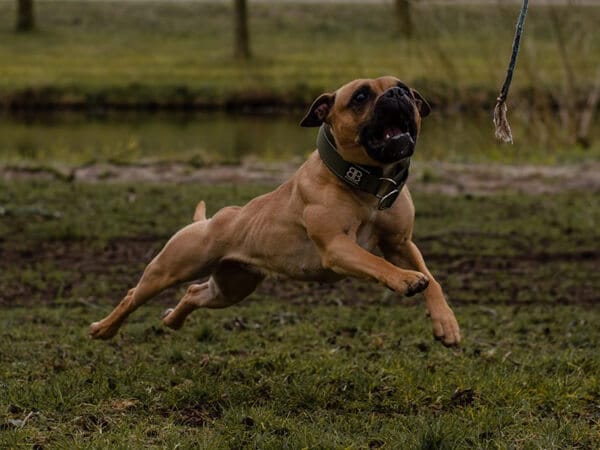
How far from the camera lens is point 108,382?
6398mm

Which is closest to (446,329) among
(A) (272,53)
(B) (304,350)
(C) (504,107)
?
(C) (504,107)

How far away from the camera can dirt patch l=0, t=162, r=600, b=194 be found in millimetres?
15102

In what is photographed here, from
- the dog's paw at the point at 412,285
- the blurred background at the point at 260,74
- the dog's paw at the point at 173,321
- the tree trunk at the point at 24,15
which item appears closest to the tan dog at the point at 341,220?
the dog's paw at the point at 412,285

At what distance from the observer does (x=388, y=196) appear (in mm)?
6008

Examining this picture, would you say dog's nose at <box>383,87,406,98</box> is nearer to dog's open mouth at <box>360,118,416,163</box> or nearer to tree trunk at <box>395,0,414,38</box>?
dog's open mouth at <box>360,118,416,163</box>

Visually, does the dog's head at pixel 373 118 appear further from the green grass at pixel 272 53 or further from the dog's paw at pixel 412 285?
the green grass at pixel 272 53

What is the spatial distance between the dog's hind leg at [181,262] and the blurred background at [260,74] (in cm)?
920

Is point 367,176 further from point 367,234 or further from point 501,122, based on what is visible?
point 501,122

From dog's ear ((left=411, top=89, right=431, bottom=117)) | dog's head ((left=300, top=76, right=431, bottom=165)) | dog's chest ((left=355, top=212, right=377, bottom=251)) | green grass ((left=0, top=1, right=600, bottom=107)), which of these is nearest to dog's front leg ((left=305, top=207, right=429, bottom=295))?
dog's chest ((left=355, top=212, right=377, bottom=251))

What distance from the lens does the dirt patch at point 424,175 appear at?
15.1 m

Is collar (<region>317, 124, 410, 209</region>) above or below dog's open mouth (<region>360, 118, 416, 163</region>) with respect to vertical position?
below

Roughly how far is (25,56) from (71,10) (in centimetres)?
1303

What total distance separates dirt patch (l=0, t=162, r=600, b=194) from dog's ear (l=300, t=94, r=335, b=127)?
8.80m

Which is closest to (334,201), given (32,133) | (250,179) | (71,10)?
(250,179)
